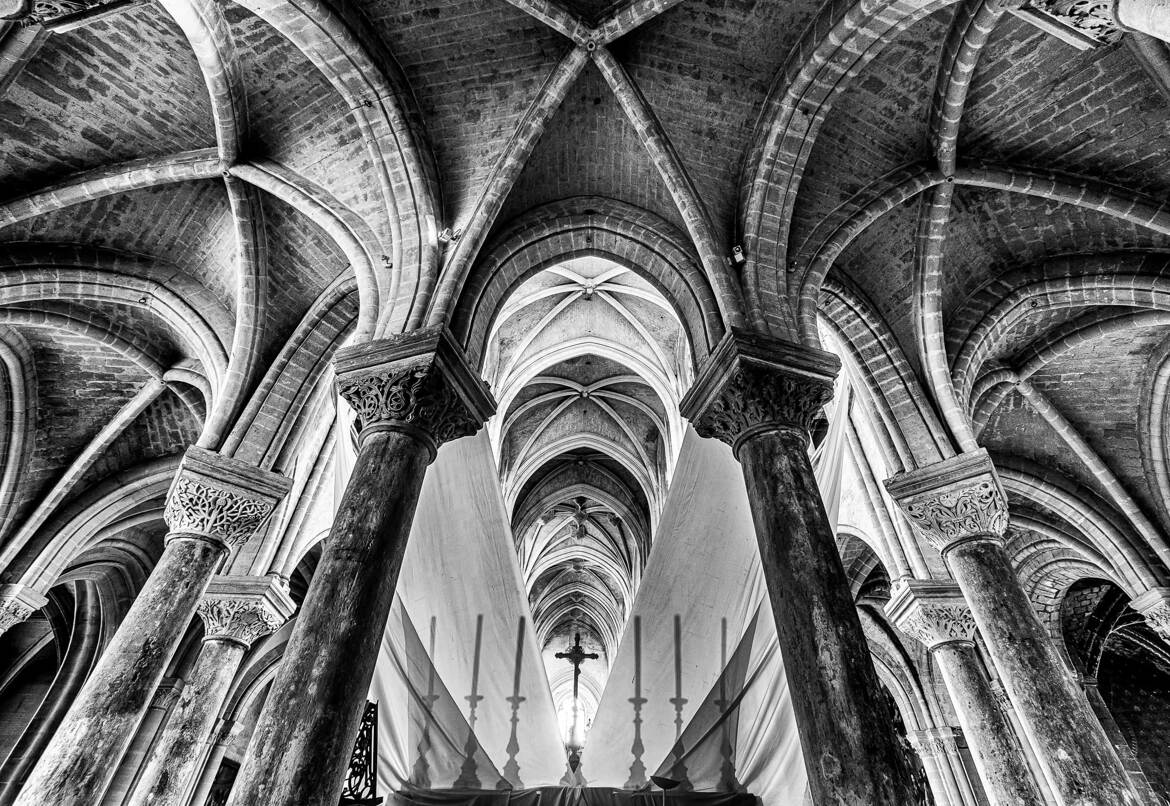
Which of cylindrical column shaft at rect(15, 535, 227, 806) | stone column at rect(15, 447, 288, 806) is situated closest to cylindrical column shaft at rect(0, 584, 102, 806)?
stone column at rect(15, 447, 288, 806)

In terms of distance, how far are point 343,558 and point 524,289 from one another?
669cm

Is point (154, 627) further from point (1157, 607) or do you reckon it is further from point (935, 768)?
point (935, 768)

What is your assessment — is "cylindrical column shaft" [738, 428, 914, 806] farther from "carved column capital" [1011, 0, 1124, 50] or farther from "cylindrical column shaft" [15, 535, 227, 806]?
"cylindrical column shaft" [15, 535, 227, 806]

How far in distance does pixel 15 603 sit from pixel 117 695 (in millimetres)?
6499

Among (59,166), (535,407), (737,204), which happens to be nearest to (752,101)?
(737,204)

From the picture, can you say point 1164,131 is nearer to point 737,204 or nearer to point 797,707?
point 737,204

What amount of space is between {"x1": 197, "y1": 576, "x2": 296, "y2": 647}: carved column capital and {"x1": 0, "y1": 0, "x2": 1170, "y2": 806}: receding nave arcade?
0.05 meters

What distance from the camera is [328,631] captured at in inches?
149

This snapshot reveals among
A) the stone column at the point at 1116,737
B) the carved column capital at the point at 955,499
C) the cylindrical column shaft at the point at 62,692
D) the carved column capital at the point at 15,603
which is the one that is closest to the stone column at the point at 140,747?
the cylindrical column shaft at the point at 62,692

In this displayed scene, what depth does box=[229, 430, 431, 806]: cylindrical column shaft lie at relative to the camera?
3.28m

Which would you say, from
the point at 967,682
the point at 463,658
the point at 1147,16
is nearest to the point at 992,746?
the point at 967,682

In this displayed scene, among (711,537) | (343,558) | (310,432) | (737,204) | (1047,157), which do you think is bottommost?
(343,558)

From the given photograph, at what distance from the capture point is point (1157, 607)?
920 cm

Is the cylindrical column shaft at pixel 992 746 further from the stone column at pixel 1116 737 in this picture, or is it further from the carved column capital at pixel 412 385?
the stone column at pixel 1116 737
